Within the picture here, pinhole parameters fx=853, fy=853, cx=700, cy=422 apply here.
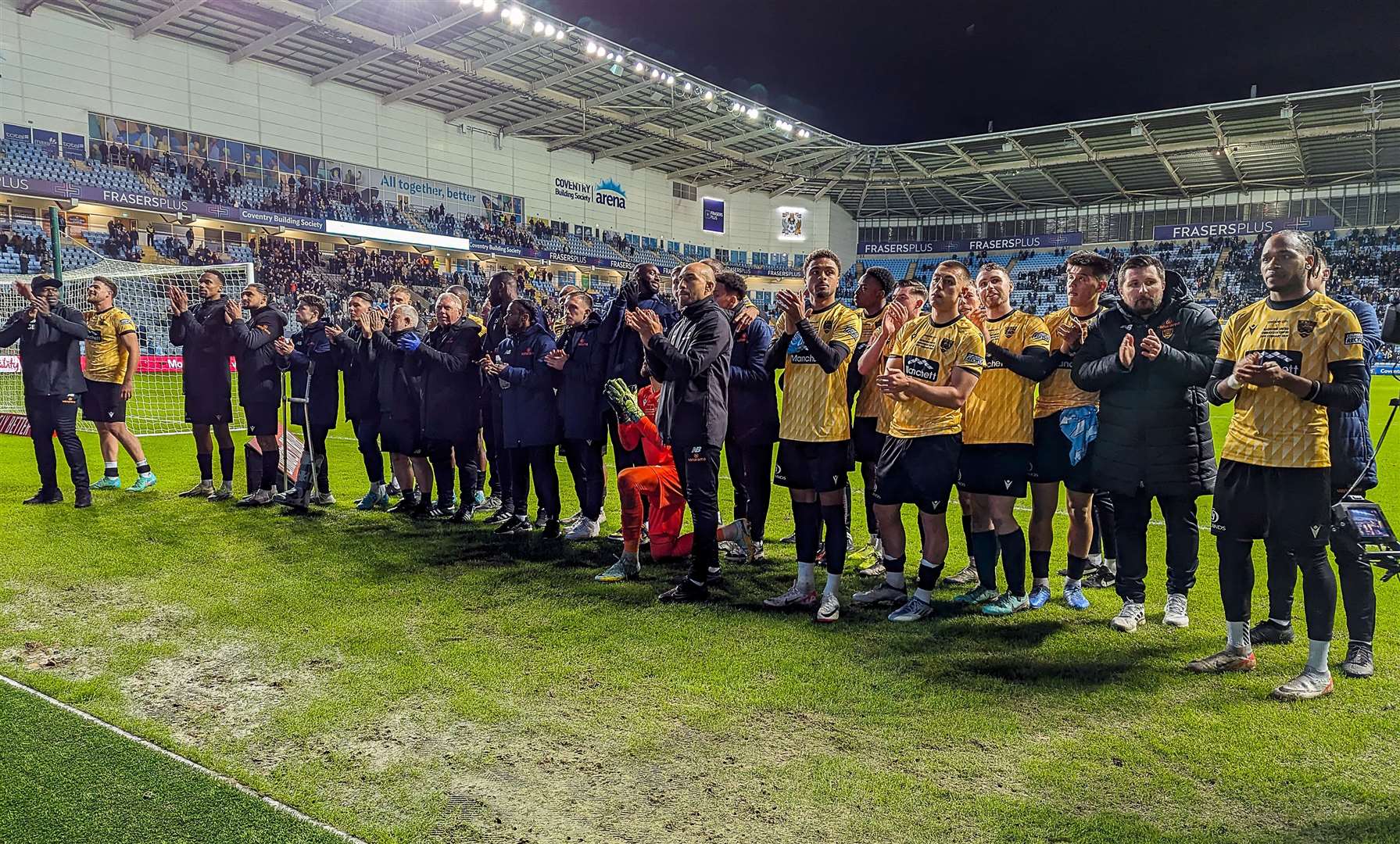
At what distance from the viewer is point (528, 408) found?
21.9 feet

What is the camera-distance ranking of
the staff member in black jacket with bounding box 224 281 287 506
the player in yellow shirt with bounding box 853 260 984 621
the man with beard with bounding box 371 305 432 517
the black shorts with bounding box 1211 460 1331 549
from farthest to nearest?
1. the staff member in black jacket with bounding box 224 281 287 506
2. the man with beard with bounding box 371 305 432 517
3. the player in yellow shirt with bounding box 853 260 984 621
4. the black shorts with bounding box 1211 460 1331 549

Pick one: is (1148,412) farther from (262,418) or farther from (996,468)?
(262,418)

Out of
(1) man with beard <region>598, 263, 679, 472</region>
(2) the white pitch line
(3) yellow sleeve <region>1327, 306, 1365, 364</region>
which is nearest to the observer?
(2) the white pitch line

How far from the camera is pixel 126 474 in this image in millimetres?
9391

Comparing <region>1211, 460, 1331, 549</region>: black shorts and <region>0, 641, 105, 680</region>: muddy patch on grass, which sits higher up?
<region>1211, 460, 1331, 549</region>: black shorts

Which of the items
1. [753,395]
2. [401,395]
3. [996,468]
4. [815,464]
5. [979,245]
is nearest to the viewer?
[996,468]

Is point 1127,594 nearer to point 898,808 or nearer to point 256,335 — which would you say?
point 898,808

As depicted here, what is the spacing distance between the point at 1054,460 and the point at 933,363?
1057mm

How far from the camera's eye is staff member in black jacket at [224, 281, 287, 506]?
308 inches

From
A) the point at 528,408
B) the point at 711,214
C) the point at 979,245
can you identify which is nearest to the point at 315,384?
the point at 528,408

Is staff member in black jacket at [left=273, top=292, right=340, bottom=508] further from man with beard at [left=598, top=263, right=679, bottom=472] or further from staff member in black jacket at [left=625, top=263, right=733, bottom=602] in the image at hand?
staff member in black jacket at [left=625, top=263, right=733, bottom=602]

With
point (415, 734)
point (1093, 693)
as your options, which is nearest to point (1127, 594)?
point (1093, 693)

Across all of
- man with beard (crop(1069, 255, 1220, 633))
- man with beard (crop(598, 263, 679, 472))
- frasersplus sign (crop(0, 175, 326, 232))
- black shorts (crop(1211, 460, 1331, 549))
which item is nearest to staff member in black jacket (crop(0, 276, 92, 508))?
man with beard (crop(598, 263, 679, 472))

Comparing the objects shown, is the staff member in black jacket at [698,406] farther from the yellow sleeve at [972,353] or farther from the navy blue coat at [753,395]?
the yellow sleeve at [972,353]
